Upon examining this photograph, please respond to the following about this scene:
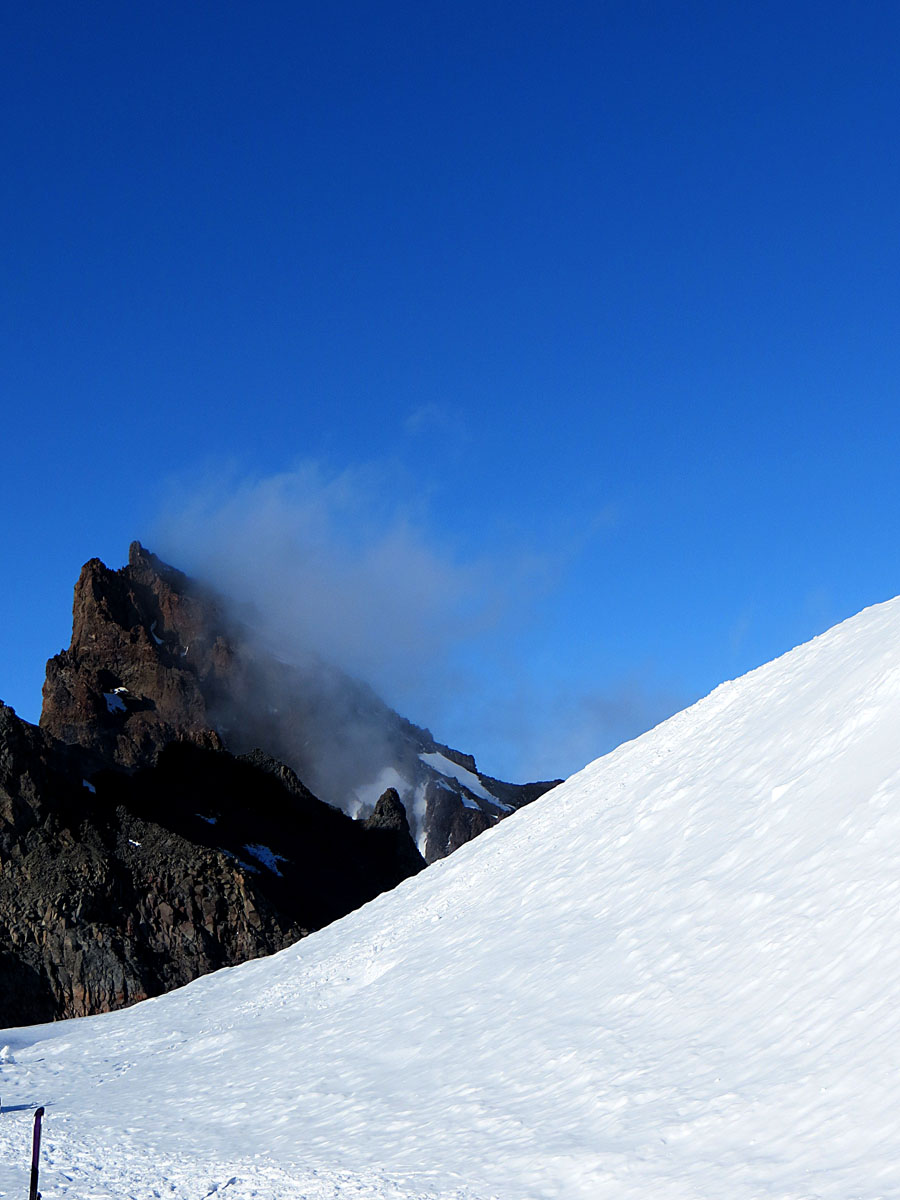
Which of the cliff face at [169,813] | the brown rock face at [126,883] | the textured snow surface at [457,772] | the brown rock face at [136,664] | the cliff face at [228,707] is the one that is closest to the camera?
the brown rock face at [126,883]

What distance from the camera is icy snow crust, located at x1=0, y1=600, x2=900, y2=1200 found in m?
10.8

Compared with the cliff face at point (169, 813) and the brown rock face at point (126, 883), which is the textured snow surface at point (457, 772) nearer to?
the cliff face at point (169, 813)

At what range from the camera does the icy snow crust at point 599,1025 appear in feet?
35.5

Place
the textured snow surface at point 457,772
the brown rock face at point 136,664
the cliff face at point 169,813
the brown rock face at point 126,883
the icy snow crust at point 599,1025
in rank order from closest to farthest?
the icy snow crust at point 599,1025
the brown rock face at point 126,883
the cliff face at point 169,813
the brown rock face at point 136,664
the textured snow surface at point 457,772

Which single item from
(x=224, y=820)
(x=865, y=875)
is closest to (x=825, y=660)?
(x=865, y=875)

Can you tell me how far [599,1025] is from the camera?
564 inches

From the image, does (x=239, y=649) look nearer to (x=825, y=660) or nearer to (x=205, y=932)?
(x=205, y=932)

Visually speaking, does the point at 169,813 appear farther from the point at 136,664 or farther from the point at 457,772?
the point at 457,772

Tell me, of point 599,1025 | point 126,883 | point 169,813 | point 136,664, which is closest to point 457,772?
point 136,664

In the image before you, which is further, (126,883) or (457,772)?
(457,772)

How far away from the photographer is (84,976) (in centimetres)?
5312

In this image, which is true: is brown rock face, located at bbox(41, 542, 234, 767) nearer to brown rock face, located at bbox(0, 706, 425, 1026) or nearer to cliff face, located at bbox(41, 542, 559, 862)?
cliff face, located at bbox(41, 542, 559, 862)

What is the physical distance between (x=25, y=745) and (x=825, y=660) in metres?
49.0

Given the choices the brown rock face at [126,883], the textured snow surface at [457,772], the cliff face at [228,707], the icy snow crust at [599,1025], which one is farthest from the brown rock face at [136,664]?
the icy snow crust at [599,1025]
